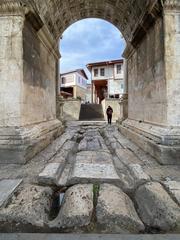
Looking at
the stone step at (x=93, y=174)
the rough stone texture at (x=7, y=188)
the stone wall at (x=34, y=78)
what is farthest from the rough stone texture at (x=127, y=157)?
the stone wall at (x=34, y=78)

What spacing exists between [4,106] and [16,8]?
2087 mm

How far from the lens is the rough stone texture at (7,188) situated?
2.52 m

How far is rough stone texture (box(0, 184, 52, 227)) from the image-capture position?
2174 millimetres

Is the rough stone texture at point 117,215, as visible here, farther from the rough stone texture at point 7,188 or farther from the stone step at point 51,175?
the rough stone texture at point 7,188

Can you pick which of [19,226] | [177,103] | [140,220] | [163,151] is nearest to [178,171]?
[163,151]

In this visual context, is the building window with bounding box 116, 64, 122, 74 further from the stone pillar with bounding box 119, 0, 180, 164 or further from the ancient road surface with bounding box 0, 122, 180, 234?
the ancient road surface with bounding box 0, 122, 180, 234

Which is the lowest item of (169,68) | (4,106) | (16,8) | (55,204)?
(55,204)

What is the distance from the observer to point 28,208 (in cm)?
236

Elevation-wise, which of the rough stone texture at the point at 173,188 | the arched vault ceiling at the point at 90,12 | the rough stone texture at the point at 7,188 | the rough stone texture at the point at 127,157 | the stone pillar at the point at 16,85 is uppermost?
the arched vault ceiling at the point at 90,12

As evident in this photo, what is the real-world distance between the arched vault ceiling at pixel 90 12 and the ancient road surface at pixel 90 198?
14.3 ft

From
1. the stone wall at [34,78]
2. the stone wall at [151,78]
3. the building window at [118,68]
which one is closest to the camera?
the stone wall at [151,78]

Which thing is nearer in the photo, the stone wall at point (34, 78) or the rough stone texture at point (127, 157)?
the rough stone texture at point (127, 157)

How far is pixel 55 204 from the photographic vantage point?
266cm

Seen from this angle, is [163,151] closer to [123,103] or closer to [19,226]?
[19,226]
